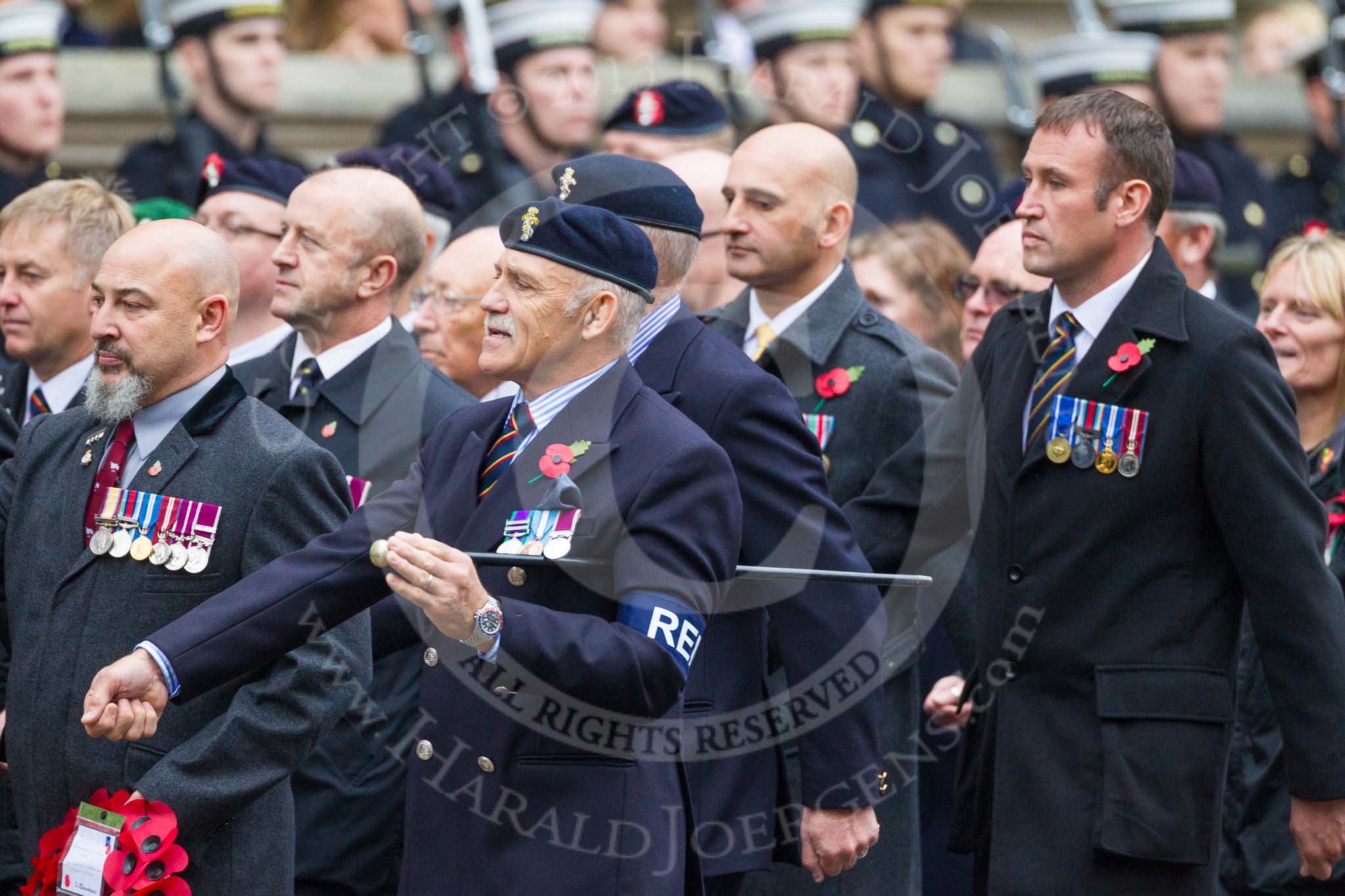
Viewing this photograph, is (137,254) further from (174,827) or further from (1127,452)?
(1127,452)

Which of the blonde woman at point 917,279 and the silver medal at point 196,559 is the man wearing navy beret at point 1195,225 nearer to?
the blonde woman at point 917,279

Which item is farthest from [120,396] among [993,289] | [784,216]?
[993,289]

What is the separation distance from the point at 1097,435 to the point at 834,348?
1028 millimetres

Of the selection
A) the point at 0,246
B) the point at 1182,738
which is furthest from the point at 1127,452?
the point at 0,246

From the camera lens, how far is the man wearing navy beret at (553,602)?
144 inches

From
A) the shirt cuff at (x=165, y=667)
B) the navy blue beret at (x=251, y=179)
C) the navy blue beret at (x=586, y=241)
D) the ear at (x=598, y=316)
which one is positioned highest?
the navy blue beret at (x=586, y=241)

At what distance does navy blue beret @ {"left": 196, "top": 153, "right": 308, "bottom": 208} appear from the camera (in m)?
6.47

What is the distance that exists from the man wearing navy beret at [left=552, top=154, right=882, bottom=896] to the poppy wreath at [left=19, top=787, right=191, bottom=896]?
1.05 metres

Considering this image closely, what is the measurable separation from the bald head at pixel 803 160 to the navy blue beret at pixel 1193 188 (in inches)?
68.8

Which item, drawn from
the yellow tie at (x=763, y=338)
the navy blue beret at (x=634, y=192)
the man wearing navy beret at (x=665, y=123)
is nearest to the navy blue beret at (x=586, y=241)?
the navy blue beret at (x=634, y=192)

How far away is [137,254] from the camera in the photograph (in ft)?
14.5

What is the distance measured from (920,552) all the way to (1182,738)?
927 millimetres

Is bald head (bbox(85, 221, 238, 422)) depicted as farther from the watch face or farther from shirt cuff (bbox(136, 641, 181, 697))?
the watch face

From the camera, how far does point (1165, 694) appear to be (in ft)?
14.3
